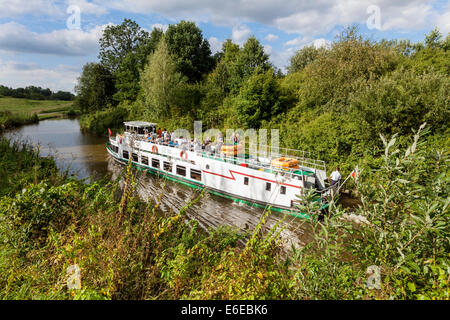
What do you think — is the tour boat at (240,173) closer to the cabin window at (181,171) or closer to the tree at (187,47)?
the cabin window at (181,171)

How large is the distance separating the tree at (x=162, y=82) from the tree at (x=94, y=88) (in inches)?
884

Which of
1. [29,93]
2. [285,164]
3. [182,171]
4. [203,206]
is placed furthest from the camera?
[29,93]

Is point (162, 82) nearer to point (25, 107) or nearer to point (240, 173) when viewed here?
point (240, 173)

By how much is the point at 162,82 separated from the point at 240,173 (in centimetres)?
2541

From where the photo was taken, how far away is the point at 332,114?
68.3 ft

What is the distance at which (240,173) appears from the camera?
1451 cm

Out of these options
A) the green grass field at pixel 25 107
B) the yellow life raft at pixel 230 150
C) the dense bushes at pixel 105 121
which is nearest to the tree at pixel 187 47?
the dense bushes at pixel 105 121

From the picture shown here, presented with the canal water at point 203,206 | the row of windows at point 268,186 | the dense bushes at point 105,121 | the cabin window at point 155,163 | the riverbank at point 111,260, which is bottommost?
the canal water at point 203,206

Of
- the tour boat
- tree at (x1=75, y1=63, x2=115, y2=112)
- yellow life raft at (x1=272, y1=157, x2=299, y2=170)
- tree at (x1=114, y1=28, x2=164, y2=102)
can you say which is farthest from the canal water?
tree at (x1=75, y1=63, x2=115, y2=112)

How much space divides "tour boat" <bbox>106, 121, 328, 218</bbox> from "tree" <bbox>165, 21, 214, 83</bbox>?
85.7 ft

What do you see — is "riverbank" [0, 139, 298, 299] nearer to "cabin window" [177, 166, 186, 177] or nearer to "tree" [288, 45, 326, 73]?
Result: "cabin window" [177, 166, 186, 177]

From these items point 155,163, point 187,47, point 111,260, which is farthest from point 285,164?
point 187,47

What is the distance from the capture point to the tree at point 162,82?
3388cm
